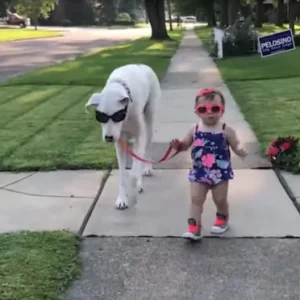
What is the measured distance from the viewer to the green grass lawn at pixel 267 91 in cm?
855

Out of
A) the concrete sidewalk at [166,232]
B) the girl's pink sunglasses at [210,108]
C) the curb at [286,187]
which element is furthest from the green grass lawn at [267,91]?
the girl's pink sunglasses at [210,108]

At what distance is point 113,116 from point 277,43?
4.43 metres

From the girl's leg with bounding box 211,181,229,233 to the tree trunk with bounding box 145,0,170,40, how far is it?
1385 inches

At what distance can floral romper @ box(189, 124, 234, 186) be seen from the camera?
15.1 feet

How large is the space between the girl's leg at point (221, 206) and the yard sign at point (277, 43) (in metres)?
4.08


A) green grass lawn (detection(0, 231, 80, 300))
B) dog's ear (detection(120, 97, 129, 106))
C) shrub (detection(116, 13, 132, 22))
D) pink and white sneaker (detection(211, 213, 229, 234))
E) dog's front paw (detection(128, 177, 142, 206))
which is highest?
dog's ear (detection(120, 97, 129, 106))

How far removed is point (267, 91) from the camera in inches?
490

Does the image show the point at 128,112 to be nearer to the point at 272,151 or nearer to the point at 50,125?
the point at 272,151

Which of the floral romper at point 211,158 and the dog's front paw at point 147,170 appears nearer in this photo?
the floral romper at point 211,158

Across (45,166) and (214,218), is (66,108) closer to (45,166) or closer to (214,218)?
(45,166)

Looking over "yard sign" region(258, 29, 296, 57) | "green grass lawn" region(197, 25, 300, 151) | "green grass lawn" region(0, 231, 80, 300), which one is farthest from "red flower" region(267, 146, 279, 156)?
"green grass lawn" region(0, 231, 80, 300)

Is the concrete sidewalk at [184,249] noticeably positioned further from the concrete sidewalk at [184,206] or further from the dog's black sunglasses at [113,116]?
the dog's black sunglasses at [113,116]

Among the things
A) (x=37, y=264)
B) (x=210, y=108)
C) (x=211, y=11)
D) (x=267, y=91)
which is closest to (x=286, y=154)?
(x=210, y=108)

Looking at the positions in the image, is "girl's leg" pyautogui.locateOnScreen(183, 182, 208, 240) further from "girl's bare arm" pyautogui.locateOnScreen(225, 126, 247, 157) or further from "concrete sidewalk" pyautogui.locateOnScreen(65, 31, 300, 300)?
"girl's bare arm" pyautogui.locateOnScreen(225, 126, 247, 157)
